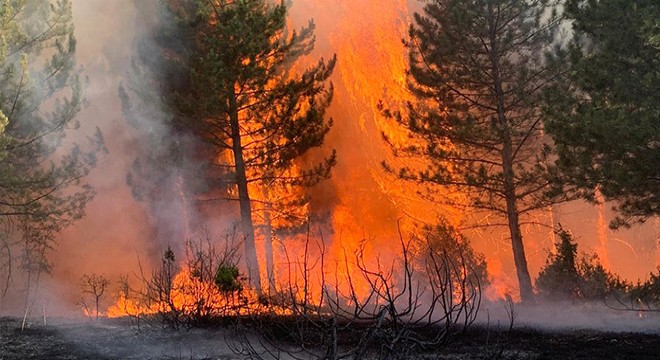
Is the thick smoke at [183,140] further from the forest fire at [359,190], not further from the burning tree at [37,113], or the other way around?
the burning tree at [37,113]

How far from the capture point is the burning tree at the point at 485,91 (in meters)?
14.4

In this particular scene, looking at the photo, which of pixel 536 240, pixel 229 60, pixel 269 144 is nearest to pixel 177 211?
pixel 269 144

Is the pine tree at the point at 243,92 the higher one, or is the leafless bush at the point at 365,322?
the pine tree at the point at 243,92

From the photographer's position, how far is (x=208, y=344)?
9.48m

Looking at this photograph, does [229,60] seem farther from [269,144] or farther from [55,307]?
[55,307]

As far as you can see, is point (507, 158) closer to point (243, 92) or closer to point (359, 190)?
point (243, 92)

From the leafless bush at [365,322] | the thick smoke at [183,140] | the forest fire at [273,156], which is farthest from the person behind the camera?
the thick smoke at [183,140]

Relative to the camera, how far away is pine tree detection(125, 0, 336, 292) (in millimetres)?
15016

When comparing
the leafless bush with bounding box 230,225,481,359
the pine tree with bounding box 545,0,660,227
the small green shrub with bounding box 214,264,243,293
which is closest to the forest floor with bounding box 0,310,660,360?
the leafless bush with bounding box 230,225,481,359

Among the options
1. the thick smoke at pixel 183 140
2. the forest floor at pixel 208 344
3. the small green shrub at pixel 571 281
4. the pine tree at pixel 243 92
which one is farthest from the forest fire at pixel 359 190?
the forest floor at pixel 208 344

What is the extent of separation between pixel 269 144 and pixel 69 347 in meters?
8.23

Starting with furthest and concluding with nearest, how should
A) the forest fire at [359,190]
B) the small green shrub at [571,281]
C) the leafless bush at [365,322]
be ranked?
the forest fire at [359,190]
the small green shrub at [571,281]
the leafless bush at [365,322]

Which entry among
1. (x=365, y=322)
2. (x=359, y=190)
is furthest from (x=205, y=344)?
(x=359, y=190)

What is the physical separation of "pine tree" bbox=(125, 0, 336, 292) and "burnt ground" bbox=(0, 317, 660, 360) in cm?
460
